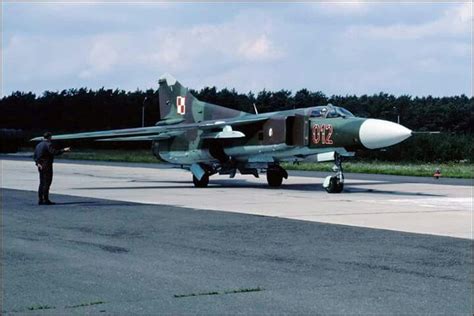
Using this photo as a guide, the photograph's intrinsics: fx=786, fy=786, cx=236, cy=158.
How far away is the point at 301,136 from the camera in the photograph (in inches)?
882

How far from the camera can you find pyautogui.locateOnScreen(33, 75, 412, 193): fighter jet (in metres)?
21.0

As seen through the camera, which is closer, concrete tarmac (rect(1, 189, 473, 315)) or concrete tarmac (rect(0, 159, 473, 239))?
concrete tarmac (rect(1, 189, 473, 315))

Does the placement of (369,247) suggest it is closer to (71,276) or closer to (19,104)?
(71,276)

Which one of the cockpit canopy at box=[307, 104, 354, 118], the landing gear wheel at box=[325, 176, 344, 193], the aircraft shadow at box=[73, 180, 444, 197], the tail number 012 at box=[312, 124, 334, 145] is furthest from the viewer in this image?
the cockpit canopy at box=[307, 104, 354, 118]

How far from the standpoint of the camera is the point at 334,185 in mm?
21359

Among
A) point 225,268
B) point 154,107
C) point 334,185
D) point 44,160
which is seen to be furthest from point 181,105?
point 154,107

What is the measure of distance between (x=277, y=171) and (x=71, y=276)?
17.0 m

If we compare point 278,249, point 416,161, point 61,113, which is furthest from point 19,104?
point 278,249

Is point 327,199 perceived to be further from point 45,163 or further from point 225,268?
point 225,268

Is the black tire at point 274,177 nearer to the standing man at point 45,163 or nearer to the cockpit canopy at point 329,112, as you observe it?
the cockpit canopy at point 329,112

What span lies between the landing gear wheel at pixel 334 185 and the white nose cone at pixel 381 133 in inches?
52.4

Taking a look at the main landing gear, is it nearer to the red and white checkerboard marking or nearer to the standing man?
the red and white checkerboard marking

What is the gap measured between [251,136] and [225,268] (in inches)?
621

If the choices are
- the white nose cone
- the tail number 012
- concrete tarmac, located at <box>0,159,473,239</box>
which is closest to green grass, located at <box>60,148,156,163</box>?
concrete tarmac, located at <box>0,159,473,239</box>
